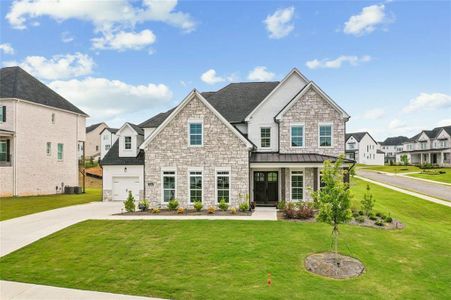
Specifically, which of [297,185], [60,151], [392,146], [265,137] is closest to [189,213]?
[297,185]

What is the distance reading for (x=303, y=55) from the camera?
22672mm

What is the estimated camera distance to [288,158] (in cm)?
1991

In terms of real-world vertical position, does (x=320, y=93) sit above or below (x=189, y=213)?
above

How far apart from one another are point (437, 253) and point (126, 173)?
21365mm

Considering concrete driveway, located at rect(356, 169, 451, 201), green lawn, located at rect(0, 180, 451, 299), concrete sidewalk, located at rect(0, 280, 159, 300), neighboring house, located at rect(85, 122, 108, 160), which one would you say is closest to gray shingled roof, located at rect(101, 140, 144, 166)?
green lawn, located at rect(0, 180, 451, 299)

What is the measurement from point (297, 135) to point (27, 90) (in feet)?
93.2

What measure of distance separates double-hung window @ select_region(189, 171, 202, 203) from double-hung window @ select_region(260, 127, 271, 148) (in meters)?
5.47

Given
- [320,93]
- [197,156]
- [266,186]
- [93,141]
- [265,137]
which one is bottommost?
[266,186]

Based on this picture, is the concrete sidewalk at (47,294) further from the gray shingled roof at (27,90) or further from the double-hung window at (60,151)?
the double-hung window at (60,151)

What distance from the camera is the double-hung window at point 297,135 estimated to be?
21125mm

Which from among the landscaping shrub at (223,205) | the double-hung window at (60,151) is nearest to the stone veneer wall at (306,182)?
the landscaping shrub at (223,205)

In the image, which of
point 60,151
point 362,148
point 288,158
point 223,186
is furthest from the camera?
point 362,148

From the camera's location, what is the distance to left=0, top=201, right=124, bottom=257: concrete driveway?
12.9 m

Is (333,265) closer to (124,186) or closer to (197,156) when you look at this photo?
(197,156)
